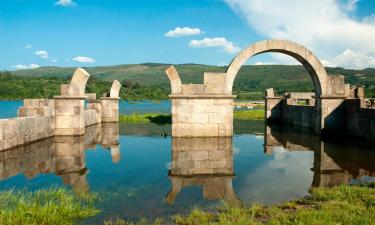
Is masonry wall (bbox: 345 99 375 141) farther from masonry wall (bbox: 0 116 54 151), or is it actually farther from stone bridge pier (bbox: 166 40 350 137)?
masonry wall (bbox: 0 116 54 151)

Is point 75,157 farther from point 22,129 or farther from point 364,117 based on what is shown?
Result: point 364,117

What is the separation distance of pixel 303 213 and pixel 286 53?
35.4ft

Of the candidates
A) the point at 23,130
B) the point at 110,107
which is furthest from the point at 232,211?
the point at 110,107

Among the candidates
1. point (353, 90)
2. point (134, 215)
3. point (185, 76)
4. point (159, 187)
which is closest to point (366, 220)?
point (134, 215)

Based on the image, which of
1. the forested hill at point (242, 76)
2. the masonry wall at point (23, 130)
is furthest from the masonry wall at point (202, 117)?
the forested hill at point (242, 76)

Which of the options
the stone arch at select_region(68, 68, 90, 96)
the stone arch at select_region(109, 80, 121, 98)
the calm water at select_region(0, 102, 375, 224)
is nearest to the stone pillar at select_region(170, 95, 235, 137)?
the calm water at select_region(0, 102, 375, 224)

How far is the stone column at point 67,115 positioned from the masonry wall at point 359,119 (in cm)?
1090

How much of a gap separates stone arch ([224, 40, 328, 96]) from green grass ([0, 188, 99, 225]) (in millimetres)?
8691

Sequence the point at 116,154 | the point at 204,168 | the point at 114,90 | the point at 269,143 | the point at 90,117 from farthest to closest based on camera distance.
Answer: the point at 114,90 → the point at 90,117 → the point at 269,143 → the point at 116,154 → the point at 204,168

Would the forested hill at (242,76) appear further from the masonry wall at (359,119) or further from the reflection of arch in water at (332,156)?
the reflection of arch in water at (332,156)

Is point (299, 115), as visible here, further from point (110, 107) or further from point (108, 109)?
point (108, 109)

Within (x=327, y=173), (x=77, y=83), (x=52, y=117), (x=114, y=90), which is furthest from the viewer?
(x=114, y=90)

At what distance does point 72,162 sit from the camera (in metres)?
8.68

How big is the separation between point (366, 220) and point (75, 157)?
7477mm
